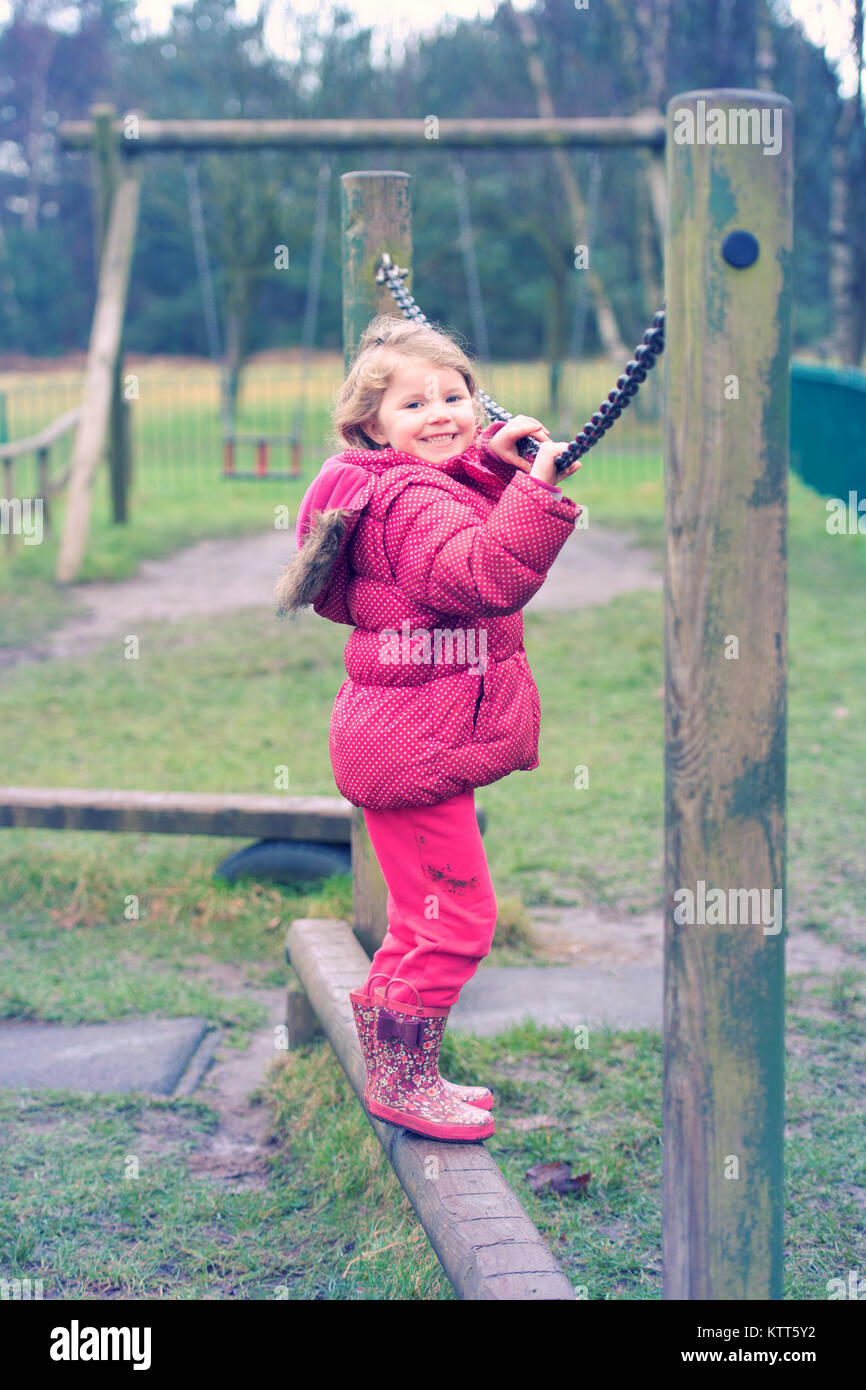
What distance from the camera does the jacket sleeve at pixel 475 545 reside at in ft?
5.99

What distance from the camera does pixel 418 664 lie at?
216 cm

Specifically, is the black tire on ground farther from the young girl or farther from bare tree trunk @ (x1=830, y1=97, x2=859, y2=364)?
bare tree trunk @ (x1=830, y1=97, x2=859, y2=364)

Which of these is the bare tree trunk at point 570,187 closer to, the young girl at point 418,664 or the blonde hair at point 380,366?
the blonde hair at point 380,366

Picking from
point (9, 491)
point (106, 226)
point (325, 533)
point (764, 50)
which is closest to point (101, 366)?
point (9, 491)

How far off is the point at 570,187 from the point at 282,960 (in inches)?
755

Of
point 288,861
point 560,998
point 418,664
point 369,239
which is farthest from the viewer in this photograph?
point 288,861

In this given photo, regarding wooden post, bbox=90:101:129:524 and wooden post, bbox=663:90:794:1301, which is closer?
wooden post, bbox=663:90:794:1301

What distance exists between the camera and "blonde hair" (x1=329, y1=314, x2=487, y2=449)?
7.20 feet

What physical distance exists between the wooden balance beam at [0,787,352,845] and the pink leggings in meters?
1.55

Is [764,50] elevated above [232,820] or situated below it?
above

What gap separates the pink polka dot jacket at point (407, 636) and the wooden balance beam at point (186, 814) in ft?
5.41

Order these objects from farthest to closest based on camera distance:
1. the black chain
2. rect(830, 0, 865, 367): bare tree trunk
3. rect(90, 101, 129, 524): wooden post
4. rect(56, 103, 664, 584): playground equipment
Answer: rect(830, 0, 865, 367): bare tree trunk, rect(90, 101, 129, 524): wooden post, rect(56, 103, 664, 584): playground equipment, the black chain

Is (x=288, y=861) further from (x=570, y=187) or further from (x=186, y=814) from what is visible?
(x=570, y=187)

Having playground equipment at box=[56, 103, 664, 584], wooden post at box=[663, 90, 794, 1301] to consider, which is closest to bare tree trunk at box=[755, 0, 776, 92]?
playground equipment at box=[56, 103, 664, 584]
